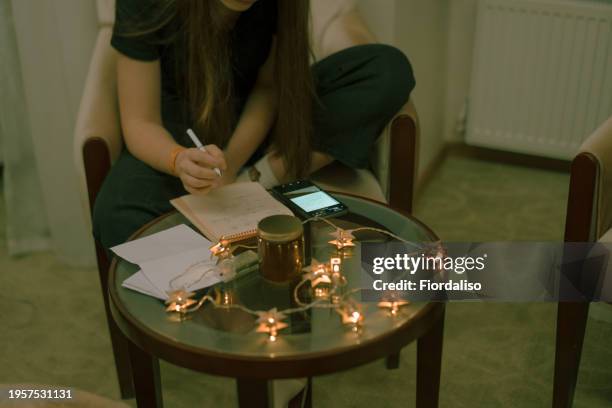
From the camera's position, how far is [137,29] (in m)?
1.64

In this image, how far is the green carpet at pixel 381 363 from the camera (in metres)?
1.80

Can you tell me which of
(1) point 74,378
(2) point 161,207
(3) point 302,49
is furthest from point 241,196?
(1) point 74,378

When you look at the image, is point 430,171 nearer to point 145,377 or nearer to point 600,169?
point 600,169

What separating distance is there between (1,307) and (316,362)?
1.24 meters

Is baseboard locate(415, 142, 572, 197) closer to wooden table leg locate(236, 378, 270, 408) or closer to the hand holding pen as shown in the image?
the hand holding pen

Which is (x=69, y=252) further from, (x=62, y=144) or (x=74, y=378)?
Answer: (x=74, y=378)

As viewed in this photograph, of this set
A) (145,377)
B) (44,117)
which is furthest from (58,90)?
(145,377)

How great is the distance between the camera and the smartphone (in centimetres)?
149

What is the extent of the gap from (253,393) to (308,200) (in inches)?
15.4

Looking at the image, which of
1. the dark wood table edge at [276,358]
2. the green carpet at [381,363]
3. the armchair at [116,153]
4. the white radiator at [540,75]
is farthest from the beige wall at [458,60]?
the dark wood table edge at [276,358]

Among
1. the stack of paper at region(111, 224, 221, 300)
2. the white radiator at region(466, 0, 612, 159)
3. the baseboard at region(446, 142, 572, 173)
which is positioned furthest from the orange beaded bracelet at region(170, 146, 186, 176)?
the baseboard at region(446, 142, 572, 173)

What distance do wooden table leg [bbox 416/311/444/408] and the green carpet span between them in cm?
26

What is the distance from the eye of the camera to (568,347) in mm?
1652

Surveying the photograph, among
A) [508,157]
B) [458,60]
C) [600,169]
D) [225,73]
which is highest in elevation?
[225,73]
